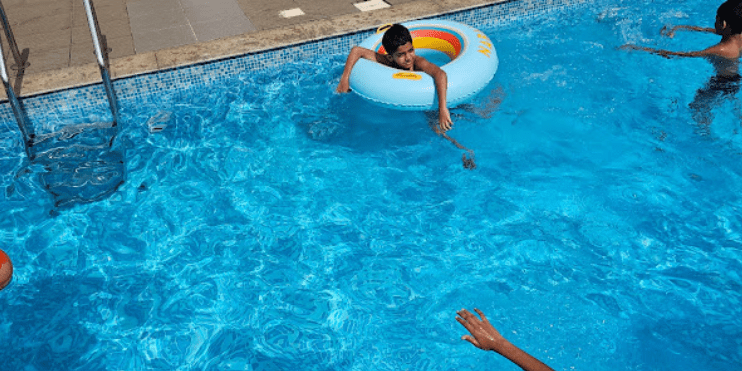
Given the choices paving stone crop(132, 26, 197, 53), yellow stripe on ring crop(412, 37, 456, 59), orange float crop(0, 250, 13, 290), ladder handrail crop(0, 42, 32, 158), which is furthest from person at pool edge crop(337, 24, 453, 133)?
orange float crop(0, 250, 13, 290)

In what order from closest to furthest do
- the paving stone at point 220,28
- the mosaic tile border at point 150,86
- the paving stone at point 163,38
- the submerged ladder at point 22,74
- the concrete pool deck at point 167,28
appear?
the submerged ladder at point 22,74, the mosaic tile border at point 150,86, the concrete pool deck at point 167,28, the paving stone at point 163,38, the paving stone at point 220,28

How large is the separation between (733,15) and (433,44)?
276 centimetres

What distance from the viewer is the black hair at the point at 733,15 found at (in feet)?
17.1

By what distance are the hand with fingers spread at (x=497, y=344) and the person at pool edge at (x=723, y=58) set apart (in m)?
3.88

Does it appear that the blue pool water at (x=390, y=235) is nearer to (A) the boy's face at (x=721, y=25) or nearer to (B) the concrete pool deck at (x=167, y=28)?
(B) the concrete pool deck at (x=167, y=28)

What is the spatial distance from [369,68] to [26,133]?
11.2 ft

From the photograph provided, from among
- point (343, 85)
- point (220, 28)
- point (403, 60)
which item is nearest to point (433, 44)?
point (403, 60)

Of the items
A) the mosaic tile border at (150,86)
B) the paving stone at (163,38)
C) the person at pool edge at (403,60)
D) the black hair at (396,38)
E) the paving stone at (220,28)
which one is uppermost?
the black hair at (396,38)

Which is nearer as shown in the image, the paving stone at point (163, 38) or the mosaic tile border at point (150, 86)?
the mosaic tile border at point (150, 86)

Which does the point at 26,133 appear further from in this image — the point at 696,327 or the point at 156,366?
the point at 696,327

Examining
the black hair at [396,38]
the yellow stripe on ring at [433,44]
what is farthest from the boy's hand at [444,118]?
the yellow stripe on ring at [433,44]

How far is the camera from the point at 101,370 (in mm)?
3969

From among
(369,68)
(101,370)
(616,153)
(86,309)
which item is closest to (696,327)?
(616,153)

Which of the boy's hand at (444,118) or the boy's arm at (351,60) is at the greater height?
the boy's arm at (351,60)
